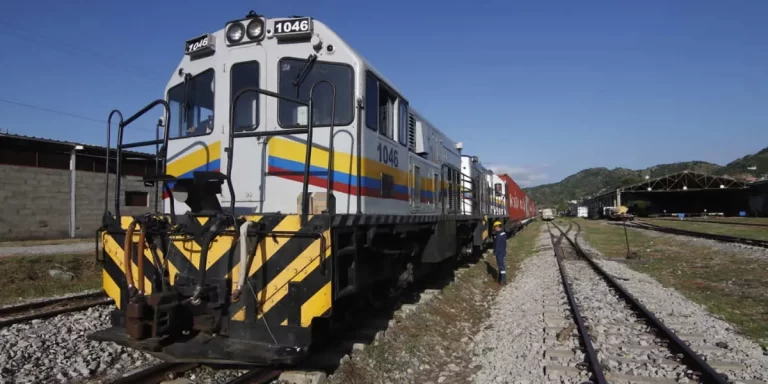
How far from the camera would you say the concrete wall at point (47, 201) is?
858 inches

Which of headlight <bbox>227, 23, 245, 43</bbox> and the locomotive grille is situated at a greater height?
headlight <bbox>227, 23, 245, 43</bbox>

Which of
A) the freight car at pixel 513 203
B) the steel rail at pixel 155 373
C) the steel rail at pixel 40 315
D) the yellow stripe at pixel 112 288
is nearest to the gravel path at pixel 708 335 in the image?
the steel rail at pixel 155 373

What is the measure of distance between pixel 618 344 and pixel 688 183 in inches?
2423

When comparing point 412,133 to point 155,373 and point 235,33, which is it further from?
point 155,373

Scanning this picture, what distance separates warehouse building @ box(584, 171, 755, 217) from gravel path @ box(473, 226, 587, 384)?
5281cm

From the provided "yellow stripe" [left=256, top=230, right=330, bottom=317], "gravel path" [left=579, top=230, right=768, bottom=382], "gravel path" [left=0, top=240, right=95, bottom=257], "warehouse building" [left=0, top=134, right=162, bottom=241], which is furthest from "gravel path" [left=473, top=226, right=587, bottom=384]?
"warehouse building" [left=0, top=134, right=162, bottom=241]

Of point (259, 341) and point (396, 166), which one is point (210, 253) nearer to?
point (259, 341)

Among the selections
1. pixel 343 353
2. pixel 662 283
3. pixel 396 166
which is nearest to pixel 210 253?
pixel 343 353

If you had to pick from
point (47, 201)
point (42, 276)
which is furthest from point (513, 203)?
point (47, 201)

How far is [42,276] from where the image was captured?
462 inches

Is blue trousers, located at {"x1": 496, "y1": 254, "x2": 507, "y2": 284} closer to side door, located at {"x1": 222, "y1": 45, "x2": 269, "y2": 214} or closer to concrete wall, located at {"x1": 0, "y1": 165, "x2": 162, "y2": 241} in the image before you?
side door, located at {"x1": 222, "y1": 45, "x2": 269, "y2": 214}

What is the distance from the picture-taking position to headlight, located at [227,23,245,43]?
575cm

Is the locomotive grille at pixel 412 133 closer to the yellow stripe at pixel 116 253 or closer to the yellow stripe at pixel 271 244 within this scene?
the yellow stripe at pixel 271 244

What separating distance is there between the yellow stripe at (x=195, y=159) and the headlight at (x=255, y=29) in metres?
1.25
